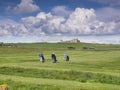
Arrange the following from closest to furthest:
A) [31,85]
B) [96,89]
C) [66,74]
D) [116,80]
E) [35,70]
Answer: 1. [96,89]
2. [31,85]
3. [116,80]
4. [66,74]
5. [35,70]

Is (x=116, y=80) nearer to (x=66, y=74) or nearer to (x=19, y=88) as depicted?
(x=66, y=74)

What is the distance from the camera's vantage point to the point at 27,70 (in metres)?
45.4

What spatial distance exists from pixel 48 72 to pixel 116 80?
9.90 metres

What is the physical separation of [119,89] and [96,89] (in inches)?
73.6

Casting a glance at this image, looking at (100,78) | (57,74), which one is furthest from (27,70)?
(100,78)

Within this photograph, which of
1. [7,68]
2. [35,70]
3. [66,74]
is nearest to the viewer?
[66,74]

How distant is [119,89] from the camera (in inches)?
1066

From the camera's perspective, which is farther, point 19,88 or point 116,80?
point 116,80

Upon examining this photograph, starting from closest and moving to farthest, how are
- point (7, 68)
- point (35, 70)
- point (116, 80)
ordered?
point (116, 80) → point (35, 70) → point (7, 68)

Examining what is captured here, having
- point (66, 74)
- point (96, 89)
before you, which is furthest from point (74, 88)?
point (66, 74)

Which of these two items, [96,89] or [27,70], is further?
[27,70]

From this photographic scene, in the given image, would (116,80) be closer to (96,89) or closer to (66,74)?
(66,74)

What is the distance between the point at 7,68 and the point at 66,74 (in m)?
11.3

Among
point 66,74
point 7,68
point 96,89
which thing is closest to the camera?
point 96,89
